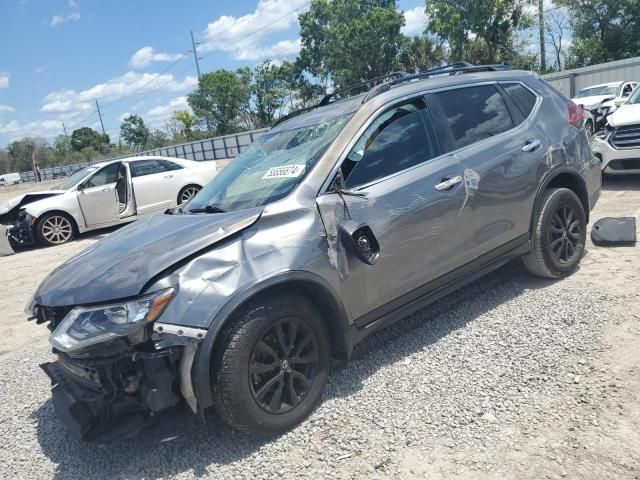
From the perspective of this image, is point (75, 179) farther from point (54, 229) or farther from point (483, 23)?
point (483, 23)

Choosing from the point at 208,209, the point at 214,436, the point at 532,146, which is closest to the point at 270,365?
the point at 214,436

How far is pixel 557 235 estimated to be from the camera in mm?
4379

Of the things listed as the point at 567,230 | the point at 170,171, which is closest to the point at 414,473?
the point at 567,230

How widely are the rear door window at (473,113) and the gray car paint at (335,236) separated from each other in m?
0.08

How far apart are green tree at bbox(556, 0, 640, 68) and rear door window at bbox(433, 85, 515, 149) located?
125ft

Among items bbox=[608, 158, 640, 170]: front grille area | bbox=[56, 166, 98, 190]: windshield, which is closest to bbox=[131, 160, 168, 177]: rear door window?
bbox=[56, 166, 98, 190]: windshield

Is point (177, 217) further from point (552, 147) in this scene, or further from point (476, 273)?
Answer: point (552, 147)

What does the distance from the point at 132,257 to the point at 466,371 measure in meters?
2.18

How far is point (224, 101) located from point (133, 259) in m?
72.1

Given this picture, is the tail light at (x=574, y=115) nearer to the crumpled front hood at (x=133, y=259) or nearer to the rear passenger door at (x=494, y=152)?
the rear passenger door at (x=494, y=152)

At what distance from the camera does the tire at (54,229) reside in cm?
1022

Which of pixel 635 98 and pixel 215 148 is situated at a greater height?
pixel 215 148

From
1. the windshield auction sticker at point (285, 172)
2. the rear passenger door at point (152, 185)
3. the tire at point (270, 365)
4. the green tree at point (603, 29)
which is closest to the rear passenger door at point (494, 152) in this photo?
the windshield auction sticker at point (285, 172)

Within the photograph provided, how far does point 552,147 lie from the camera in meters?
4.25
